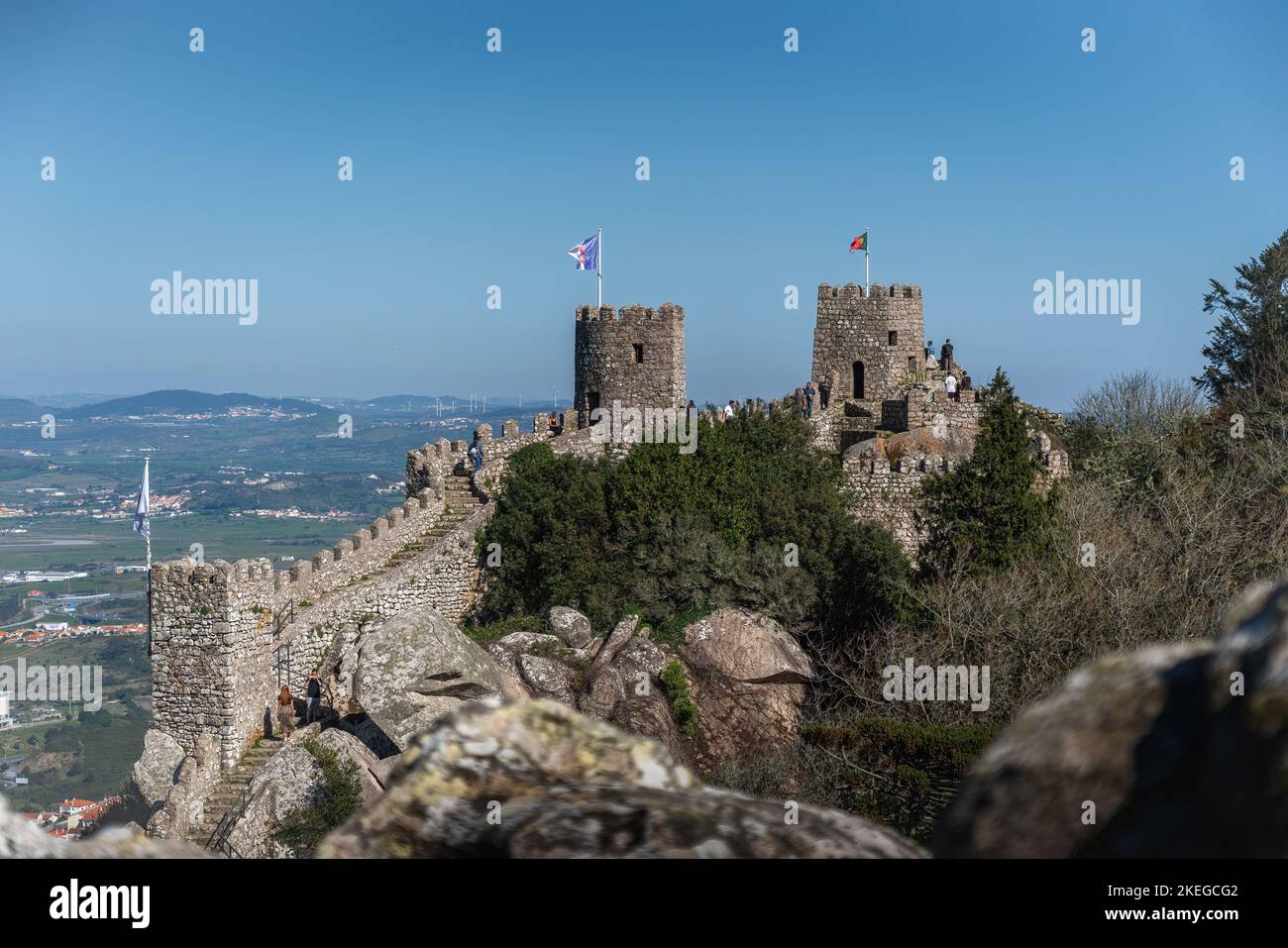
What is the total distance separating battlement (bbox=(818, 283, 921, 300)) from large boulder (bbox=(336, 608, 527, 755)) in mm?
20160

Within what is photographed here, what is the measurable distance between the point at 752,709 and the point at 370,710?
7806 millimetres

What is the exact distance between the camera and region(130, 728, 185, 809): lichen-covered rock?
25297 mm

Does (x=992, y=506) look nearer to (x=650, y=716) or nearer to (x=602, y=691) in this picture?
(x=650, y=716)

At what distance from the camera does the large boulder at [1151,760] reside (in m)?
2.79

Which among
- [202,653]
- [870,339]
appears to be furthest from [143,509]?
[870,339]

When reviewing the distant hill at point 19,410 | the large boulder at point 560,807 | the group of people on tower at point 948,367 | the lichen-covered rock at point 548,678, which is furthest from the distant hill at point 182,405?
the large boulder at point 560,807

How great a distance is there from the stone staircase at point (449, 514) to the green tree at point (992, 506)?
446 inches

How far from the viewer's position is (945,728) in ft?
70.4

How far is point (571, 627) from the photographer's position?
2900 cm

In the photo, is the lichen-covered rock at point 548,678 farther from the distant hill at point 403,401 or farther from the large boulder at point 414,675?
the distant hill at point 403,401

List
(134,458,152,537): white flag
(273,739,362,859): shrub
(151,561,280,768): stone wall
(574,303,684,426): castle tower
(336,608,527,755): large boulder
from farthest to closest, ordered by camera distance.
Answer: (574,303,684,426): castle tower
(134,458,152,537): white flag
(151,561,280,768): stone wall
(336,608,527,755): large boulder
(273,739,362,859): shrub

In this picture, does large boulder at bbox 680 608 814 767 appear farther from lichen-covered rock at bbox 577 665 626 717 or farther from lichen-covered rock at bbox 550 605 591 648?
lichen-covered rock at bbox 550 605 591 648

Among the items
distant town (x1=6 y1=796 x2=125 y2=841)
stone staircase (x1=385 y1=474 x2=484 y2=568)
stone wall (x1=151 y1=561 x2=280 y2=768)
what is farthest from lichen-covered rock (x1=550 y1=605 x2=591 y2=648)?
distant town (x1=6 y1=796 x2=125 y2=841)

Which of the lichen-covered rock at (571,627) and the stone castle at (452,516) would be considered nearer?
the stone castle at (452,516)
